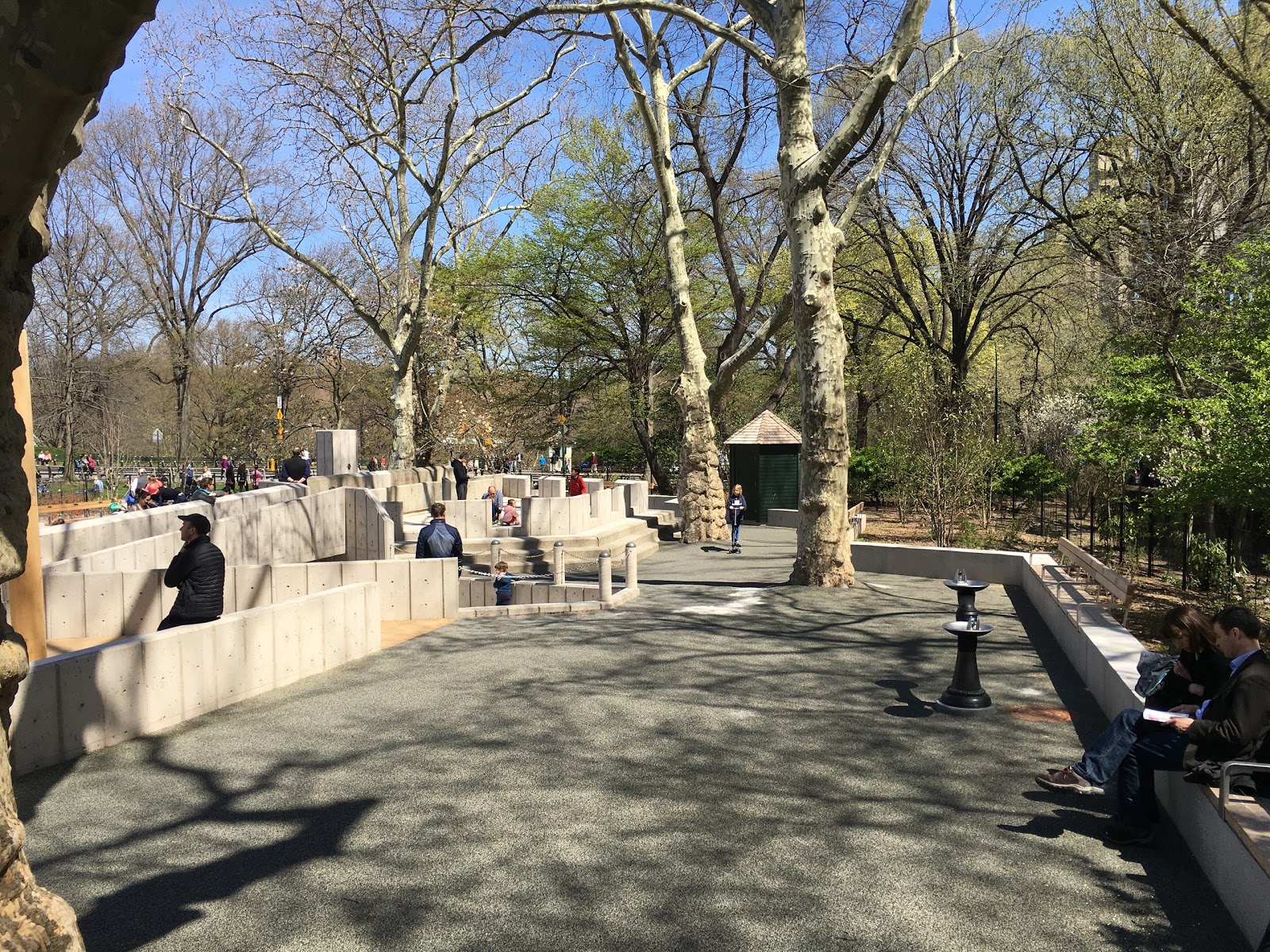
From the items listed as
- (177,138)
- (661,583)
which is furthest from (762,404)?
(661,583)

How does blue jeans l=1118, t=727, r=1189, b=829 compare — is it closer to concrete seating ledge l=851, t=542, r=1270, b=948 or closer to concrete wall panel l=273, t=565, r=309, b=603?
concrete seating ledge l=851, t=542, r=1270, b=948

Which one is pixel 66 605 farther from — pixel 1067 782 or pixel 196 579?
pixel 1067 782

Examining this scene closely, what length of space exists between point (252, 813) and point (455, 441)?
126ft

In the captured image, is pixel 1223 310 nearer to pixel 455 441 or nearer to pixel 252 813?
pixel 252 813

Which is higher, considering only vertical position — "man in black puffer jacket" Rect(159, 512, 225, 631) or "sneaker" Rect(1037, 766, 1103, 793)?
"man in black puffer jacket" Rect(159, 512, 225, 631)

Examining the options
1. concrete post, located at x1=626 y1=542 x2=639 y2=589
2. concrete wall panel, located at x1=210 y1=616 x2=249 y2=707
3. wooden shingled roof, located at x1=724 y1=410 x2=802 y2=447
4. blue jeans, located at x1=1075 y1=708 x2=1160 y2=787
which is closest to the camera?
blue jeans, located at x1=1075 y1=708 x2=1160 y2=787

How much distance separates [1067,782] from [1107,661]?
6.75 ft

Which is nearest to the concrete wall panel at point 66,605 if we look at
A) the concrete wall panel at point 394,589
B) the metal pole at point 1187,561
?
the concrete wall panel at point 394,589

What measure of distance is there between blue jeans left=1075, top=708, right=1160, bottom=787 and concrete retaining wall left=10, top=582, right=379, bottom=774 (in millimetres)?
6787

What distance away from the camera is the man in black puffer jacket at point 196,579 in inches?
340

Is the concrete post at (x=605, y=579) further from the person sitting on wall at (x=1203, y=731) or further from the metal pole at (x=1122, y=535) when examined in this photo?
the person sitting on wall at (x=1203, y=731)

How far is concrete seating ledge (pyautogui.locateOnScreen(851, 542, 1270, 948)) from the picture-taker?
4324 millimetres

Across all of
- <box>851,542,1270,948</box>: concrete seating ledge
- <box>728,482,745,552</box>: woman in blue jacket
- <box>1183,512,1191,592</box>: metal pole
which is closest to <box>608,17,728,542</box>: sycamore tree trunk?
<box>728,482,745,552</box>: woman in blue jacket

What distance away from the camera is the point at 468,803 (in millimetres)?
5875
